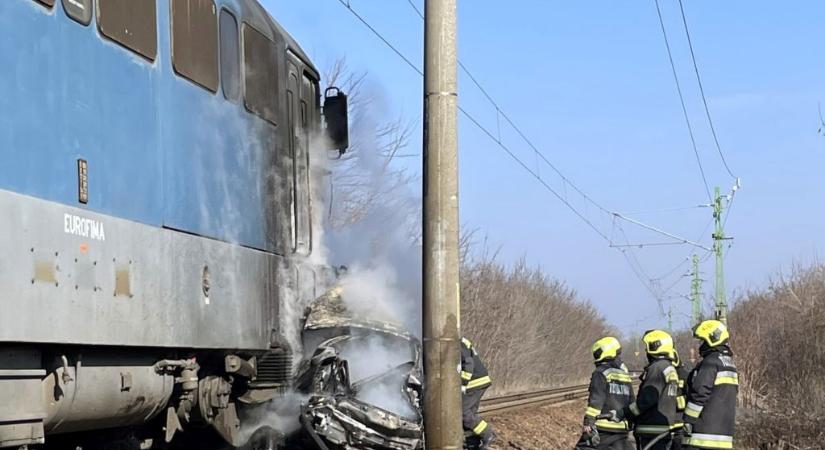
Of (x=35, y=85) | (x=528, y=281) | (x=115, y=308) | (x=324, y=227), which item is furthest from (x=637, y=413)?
(x=528, y=281)

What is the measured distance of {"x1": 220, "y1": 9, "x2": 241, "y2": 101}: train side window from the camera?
7.62 m

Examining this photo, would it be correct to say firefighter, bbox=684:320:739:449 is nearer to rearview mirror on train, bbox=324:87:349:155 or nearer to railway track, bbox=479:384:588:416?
rearview mirror on train, bbox=324:87:349:155

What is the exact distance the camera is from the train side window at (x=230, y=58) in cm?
762

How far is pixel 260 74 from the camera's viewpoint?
8.41m

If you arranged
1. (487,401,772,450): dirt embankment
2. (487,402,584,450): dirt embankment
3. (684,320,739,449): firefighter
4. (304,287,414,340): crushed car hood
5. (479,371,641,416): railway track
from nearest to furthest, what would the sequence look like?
(684,320,739,449): firefighter < (304,287,414,340): crushed car hood < (487,401,772,450): dirt embankment < (487,402,584,450): dirt embankment < (479,371,641,416): railway track

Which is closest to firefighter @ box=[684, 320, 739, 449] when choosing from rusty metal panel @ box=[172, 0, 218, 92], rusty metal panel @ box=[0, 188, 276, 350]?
rusty metal panel @ box=[0, 188, 276, 350]

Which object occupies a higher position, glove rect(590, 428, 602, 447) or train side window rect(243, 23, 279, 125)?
train side window rect(243, 23, 279, 125)

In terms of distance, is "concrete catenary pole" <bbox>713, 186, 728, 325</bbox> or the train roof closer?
the train roof

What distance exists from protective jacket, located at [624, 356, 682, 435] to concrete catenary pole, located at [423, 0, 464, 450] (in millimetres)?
5067

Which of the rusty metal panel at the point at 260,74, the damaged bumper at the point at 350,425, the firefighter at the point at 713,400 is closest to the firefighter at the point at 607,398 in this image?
the firefighter at the point at 713,400

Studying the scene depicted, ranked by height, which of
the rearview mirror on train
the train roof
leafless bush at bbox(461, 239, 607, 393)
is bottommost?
leafless bush at bbox(461, 239, 607, 393)

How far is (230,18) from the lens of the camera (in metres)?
7.79

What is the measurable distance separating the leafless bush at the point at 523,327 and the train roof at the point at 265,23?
76.8 ft

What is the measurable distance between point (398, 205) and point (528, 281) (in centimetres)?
3143
